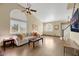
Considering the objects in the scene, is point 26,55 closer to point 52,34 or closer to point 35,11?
point 52,34

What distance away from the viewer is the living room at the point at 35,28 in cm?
212

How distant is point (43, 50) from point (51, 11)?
30.3 inches

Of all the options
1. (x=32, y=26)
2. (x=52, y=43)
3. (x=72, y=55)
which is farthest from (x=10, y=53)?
(x=72, y=55)

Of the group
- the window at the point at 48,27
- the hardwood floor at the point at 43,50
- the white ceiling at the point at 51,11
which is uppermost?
the white ceiling at the point at 51,11

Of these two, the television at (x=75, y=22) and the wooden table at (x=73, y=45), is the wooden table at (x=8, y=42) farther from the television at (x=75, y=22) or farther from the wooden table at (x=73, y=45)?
the television at (x=75, y=22)

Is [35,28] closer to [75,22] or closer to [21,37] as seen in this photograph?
[21,37]

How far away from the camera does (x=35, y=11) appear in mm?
2193

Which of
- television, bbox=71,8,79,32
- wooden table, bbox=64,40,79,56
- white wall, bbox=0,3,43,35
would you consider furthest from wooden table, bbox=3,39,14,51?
television, bbox=71,8,79,32

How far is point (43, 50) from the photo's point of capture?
85.2 inches

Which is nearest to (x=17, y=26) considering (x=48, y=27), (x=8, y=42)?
(x=8, y=42)

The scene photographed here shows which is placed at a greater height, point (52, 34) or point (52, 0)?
point (52, 0)

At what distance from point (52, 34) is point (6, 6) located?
3.37ft

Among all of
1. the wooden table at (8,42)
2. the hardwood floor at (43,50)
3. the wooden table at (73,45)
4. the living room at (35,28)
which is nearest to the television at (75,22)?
the living room at (35,28)

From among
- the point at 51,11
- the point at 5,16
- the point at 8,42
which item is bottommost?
the point at 8,42
